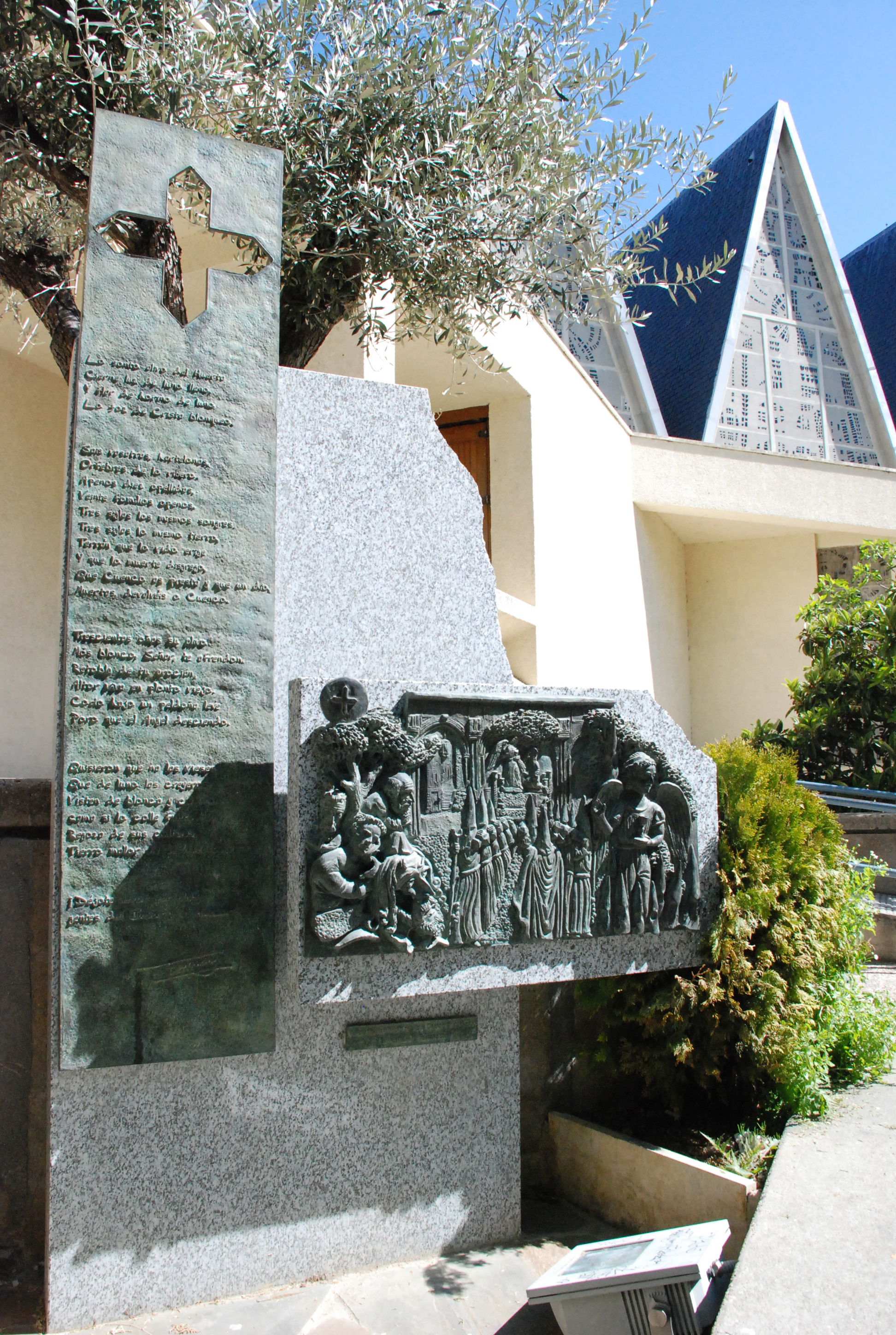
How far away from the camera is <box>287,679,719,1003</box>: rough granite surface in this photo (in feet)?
12.0

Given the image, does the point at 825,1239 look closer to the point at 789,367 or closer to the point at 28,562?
the point at 28,562

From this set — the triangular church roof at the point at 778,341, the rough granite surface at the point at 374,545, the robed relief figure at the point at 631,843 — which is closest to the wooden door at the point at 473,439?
the triangular church roof at the point at 778,341

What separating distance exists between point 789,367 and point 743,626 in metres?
4.45

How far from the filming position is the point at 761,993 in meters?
4.19

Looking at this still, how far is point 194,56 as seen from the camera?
4.97 meters

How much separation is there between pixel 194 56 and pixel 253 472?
97.3 inches

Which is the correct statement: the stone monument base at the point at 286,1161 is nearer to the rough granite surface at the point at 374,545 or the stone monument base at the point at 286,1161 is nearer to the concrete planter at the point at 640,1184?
the concrete planter at the point at 640,1184

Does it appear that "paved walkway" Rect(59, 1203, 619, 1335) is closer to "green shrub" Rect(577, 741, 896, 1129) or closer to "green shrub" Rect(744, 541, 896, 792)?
"green shrub" Rect(577, 741, 896, 1129)

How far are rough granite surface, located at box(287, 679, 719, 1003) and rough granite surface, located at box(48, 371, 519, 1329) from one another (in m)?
0.15

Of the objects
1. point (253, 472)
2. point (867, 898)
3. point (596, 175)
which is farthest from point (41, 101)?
point (867, 898)

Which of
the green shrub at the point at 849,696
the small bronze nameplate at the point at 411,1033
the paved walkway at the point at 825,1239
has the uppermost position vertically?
the green shrub at the point at 849,696

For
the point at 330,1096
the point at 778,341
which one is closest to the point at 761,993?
the point at 330,1096

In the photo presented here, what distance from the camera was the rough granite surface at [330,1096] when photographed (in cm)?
373

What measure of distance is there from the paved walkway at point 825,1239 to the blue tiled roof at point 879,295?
1811cm
